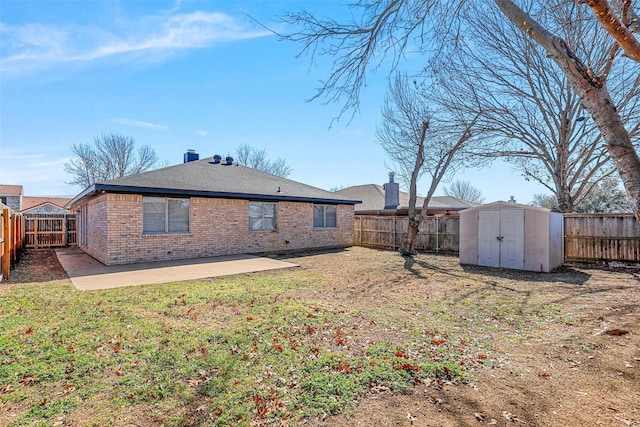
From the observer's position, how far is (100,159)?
3206 centimetres

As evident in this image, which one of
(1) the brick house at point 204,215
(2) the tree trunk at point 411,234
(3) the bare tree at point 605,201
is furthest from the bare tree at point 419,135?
(3) the bare tree at point 605,201

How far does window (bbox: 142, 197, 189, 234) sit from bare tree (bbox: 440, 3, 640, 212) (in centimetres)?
1078

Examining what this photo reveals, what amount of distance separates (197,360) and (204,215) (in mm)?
8933

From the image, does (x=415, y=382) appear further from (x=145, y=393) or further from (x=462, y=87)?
(x=462, y=87)

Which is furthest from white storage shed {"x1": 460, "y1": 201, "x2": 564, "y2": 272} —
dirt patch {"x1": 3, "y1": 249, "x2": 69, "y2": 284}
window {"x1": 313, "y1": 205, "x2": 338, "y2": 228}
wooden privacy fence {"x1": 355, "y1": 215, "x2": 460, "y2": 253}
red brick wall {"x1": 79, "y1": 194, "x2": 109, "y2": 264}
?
dirt patch {"x1": 3, "y1": 249, "x2": 69, "y2": 284}

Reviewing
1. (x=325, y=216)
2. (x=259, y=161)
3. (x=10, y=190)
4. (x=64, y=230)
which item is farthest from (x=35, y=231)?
(x=259, y=161)

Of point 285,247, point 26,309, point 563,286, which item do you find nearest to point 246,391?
point 26,309

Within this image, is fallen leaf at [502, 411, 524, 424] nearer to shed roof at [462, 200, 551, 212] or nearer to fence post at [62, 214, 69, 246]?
→ shed roof at [462, 200, 551, 212]

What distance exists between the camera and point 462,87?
13727mm

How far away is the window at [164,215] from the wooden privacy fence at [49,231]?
965cm

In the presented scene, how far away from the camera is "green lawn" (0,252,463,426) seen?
2.65 meters

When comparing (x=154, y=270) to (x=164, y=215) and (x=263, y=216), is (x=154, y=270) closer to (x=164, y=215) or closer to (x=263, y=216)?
(x=164, y=215)

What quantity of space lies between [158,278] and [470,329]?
716 cm

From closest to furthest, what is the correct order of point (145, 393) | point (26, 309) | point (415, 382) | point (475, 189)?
point (145, 393)
point (415, 382)
point (26, 309)
point (475, 189)
